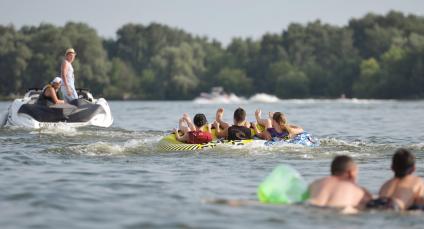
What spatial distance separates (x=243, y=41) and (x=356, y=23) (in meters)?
15.3

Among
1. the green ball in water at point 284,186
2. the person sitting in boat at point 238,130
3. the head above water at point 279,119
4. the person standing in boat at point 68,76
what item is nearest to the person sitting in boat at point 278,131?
the head above water at point 279,119

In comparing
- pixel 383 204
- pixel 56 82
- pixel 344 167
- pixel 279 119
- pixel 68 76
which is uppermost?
pixel 68 76

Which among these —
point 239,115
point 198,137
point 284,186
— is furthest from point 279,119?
point 284,186

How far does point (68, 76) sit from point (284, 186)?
12246mm

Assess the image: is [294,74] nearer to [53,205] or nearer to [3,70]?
[3,70]

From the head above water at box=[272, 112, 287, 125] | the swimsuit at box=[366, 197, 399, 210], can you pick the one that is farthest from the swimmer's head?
the head above water at box=[272, 112, 287, 125]

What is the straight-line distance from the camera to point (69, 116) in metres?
20.5

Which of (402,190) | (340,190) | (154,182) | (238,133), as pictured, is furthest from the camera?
(238,133)

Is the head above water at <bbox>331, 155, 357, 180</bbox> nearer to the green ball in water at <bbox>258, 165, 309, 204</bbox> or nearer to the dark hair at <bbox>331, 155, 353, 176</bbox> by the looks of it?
the dark hair at <bbox>331, 155, 353, 176</bbox>

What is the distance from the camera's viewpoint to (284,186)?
9141mm

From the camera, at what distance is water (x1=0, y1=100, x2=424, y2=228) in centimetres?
849

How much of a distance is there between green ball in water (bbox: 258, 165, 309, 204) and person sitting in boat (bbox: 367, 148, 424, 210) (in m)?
0.76

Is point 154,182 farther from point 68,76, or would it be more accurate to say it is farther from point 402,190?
point 68,76

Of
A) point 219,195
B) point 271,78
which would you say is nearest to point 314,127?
point 219,195
